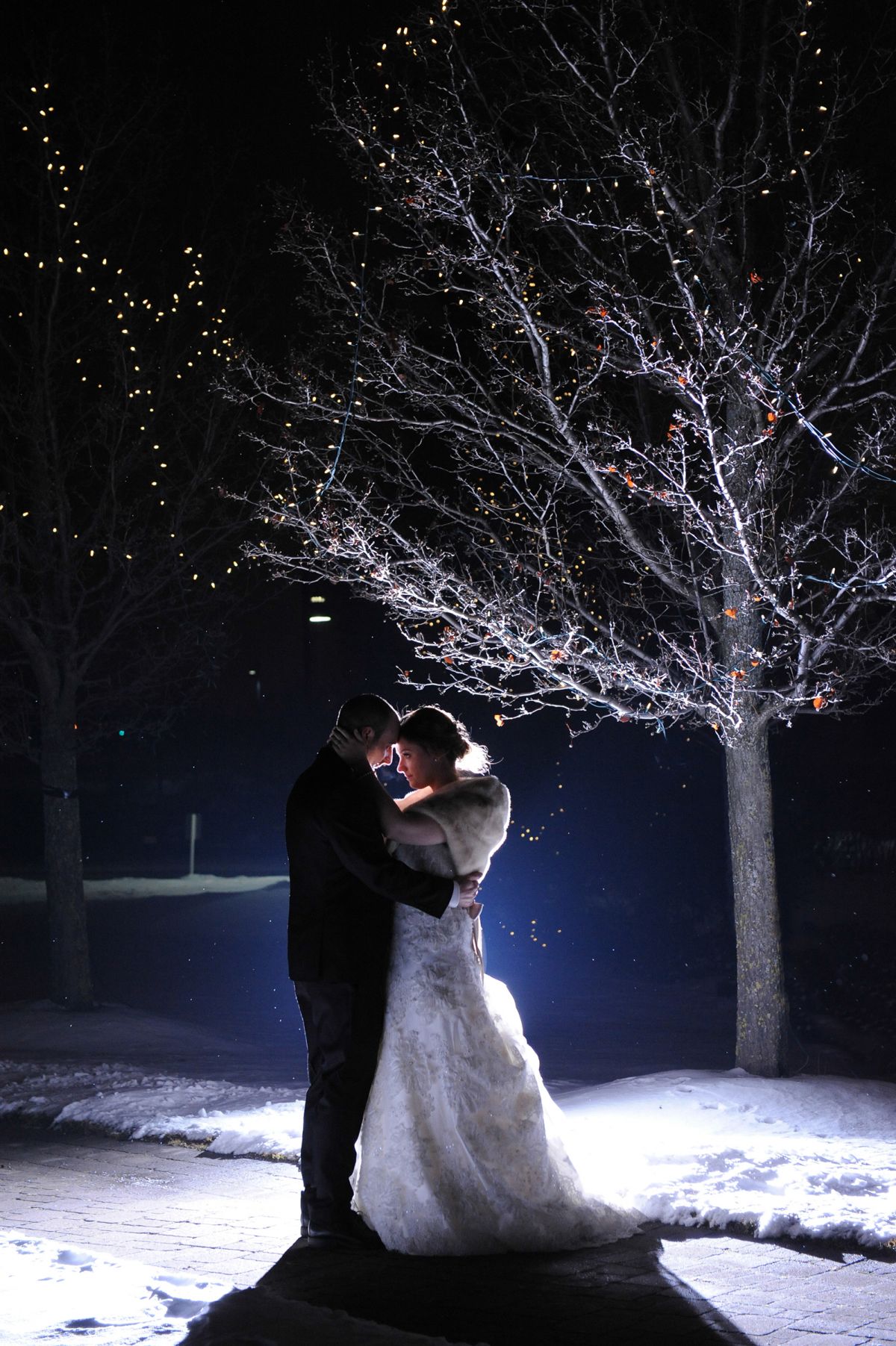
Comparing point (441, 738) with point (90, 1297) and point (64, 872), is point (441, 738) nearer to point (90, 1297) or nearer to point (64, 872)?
point (90, 1297)

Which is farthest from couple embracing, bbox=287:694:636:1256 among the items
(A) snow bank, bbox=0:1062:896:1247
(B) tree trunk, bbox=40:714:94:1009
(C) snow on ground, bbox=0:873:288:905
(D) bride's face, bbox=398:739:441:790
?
(C) snow on ground, bbox=0:873:288:905

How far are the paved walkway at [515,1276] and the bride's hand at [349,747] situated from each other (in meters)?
1.78

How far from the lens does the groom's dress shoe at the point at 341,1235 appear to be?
5.12 meters

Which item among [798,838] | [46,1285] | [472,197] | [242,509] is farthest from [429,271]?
[798,838]

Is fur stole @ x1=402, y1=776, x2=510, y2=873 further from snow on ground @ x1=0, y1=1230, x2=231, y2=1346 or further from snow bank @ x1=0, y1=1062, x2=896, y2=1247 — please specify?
snow on ground @ x1=0, y1=1230, x2=231, y2=1346

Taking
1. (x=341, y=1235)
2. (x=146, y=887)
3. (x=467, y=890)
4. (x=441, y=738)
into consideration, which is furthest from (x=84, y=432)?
(x=146, y=887)

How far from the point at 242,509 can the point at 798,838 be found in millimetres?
10217

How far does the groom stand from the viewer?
520cm

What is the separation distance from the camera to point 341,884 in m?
5.39

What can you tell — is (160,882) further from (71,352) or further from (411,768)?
(411,768)

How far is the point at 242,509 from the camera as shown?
46.8 ft

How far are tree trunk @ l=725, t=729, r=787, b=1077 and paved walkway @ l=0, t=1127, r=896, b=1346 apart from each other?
11.1 ft

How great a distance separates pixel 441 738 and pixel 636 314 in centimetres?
449

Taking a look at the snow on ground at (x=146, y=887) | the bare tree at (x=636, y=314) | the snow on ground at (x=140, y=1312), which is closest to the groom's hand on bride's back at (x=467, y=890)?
the snow on ground at (x=140, y=1312)
